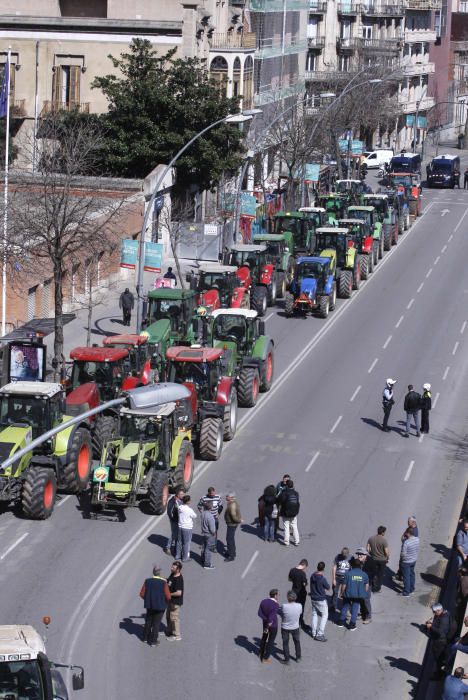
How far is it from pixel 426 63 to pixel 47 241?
8872cm

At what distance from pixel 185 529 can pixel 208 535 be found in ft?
1.54

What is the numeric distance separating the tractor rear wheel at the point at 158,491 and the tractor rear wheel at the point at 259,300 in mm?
20558

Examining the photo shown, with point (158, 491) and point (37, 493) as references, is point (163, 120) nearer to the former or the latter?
point (158, 491)

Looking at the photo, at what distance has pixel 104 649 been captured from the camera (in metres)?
24.4

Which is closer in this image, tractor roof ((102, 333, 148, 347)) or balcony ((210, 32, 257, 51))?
tractor roof ((102, 333, 148, 347))

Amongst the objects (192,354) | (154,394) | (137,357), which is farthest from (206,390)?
(154,394)

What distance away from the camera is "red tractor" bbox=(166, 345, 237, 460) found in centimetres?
3444

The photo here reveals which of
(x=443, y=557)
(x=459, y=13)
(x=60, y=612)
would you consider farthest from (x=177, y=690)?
(x=459, y=13)

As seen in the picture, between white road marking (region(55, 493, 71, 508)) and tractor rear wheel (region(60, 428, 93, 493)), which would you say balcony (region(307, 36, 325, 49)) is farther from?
white road marking (region(55, 493, 71, 508))

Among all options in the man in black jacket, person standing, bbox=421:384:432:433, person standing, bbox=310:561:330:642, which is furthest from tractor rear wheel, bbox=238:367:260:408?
person standing, bbox=310:561:330:642

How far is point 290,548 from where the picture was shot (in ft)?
96.9

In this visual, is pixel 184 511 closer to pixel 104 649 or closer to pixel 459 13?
pixel 104 649

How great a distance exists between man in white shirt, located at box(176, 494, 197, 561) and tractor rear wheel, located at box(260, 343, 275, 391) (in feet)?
41.7

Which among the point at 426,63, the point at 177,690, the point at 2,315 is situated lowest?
the point at 177,690
